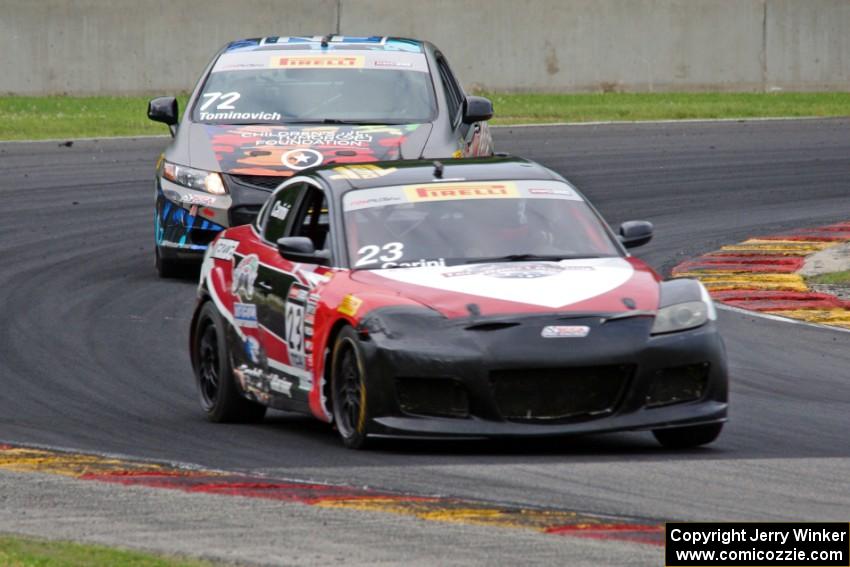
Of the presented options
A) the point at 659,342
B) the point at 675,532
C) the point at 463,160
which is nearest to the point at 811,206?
the point at 463,160

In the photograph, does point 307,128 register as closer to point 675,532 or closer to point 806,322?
point 806,322

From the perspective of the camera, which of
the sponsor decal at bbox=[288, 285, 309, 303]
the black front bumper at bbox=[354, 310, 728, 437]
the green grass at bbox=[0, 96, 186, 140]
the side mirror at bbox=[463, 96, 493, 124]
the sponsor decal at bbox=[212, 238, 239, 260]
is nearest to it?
the black front bumper at bbox=[354, 310, 728, 437]

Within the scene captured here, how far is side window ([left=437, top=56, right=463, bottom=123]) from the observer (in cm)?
1550

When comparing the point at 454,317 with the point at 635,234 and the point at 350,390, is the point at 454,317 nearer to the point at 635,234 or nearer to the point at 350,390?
the point at 350,390

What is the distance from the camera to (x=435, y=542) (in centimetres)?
679

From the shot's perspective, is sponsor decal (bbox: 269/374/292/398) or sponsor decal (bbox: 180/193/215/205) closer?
sponsor decal (bbox: 269/374/292/398)

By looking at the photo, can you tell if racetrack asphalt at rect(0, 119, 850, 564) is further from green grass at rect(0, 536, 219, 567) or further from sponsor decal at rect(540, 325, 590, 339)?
green grass at rect(0, 536, 219, 567)

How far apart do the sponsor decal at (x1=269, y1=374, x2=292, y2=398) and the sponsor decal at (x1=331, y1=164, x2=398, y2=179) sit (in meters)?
1.13

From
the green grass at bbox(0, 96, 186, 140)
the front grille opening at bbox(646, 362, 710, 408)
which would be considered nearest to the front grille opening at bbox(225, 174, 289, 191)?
the front grille opening at bbox(646, 362, 710, 408)

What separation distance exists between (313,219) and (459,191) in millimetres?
816

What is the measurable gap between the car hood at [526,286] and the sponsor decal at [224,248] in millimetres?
1429

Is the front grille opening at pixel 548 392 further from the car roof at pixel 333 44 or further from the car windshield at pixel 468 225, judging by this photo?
the car roof at pixel 333 44

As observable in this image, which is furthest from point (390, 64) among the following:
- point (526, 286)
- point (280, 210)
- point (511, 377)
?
point (511, 377)

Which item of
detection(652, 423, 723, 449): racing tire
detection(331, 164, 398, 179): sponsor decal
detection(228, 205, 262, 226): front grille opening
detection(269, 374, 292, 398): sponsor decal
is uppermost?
detection(331, 164, 398, 179): sponsor decal
